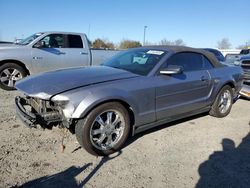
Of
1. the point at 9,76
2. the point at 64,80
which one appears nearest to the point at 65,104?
the point at 64,80

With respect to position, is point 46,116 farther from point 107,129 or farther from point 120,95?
point 120,95

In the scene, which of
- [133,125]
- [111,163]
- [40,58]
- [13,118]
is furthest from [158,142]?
[40,58]

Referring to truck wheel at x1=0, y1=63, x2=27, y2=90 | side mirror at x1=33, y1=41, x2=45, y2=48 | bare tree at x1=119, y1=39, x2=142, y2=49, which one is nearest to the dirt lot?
truck wheel at x1=0, y1=63, x2=27, y2=90

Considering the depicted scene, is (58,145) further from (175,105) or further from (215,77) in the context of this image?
(215,77)

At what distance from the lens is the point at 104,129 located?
3.69 m

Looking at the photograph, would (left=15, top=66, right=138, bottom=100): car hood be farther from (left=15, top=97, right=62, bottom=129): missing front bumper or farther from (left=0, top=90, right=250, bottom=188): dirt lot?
(left=0, top=90, right=250, bottom=188): dirt lot

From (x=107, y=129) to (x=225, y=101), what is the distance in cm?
325

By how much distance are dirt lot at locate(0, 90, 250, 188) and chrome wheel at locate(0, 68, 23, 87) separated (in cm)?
290

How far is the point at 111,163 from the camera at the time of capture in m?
3.54

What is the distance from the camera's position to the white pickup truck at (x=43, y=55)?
7484mm

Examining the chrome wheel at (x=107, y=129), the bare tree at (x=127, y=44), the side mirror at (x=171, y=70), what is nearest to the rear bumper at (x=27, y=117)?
the chrome wheel at (x=107, y=129)

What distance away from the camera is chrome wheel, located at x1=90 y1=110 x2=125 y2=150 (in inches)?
143

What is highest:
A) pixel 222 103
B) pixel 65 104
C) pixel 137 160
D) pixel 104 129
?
pixel 65 104

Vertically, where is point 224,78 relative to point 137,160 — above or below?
above
